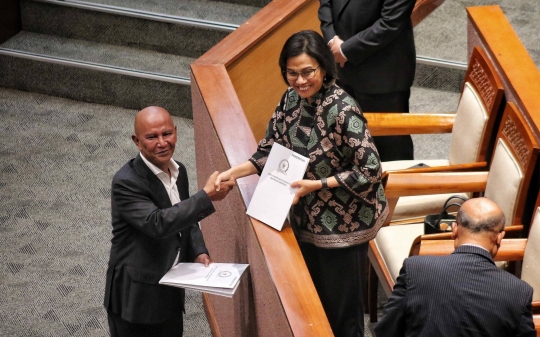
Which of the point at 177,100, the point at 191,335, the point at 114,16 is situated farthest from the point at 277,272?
the point at 114,16

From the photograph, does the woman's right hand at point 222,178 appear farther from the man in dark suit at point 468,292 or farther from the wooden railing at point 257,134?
the man in dark suit at point 468,292

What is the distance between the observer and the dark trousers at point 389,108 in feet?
12.7

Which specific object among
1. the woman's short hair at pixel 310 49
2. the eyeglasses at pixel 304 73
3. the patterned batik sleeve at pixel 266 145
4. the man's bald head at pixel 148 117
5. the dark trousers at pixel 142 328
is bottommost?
the dark trousers at pixel 142 328

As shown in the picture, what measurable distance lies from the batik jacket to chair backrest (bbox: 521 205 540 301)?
1.74 ft

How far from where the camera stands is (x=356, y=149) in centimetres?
255

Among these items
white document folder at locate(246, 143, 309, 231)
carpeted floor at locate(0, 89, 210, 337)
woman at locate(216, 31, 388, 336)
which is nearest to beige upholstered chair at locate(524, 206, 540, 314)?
woman at locate(216, 31, 388, 336)

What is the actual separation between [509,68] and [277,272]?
5.03 feet

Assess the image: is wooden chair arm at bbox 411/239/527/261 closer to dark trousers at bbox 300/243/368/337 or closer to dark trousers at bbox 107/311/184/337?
dark trousers at bbox 300/243/368/337

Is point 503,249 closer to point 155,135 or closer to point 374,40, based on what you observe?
point 374,40

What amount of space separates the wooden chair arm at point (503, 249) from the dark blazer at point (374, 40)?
104cm

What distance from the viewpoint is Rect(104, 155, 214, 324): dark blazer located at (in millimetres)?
2699

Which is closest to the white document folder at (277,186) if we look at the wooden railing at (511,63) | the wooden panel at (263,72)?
the wooden railing at (511,63)

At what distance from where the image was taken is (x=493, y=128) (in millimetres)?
3527

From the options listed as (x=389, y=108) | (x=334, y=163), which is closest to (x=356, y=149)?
(x=334, y=163)
